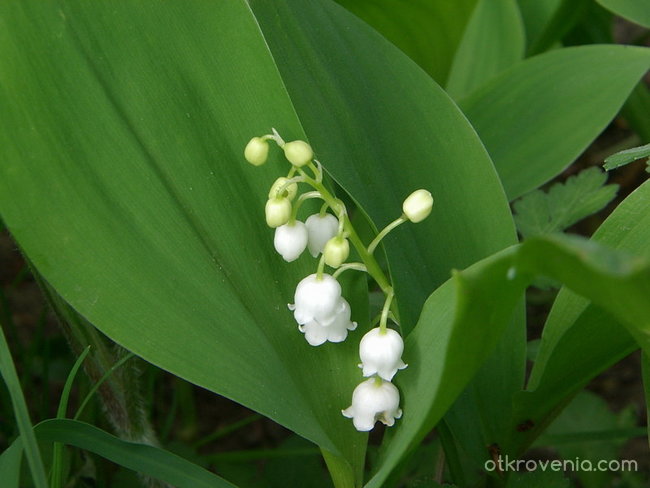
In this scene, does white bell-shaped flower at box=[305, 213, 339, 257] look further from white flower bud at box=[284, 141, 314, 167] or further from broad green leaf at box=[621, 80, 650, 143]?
broad green leaf at box=[621, 80, 650, 143]

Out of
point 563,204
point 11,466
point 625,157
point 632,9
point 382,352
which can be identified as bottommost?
point 11,466

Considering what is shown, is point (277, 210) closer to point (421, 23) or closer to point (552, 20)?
point (421, 23)

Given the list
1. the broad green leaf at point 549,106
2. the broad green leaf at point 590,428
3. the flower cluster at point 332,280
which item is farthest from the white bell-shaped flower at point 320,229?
the broad green leaf at point 590,428

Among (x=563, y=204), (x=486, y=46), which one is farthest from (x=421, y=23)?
(x=563, y=204)

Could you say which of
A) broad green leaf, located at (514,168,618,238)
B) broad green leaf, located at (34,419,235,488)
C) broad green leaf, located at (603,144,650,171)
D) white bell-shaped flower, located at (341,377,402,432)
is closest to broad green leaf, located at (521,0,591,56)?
broad green leaf, located at (514,168,618,238)

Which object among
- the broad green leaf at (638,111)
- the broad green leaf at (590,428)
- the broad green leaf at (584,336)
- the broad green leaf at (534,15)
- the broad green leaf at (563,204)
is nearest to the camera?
the broad green leaf at (584,336)

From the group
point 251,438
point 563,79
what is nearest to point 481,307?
point 563,79

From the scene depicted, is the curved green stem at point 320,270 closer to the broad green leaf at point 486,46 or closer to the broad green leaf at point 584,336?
the broad green leaf at point 584,336
